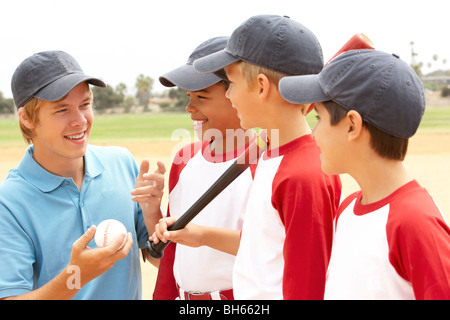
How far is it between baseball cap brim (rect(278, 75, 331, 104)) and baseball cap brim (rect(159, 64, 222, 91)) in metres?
0.63

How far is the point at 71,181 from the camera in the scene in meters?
2.52

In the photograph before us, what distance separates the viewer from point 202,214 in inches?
95.6

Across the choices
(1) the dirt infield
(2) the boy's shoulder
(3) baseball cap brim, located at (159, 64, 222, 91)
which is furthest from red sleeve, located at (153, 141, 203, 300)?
(1) the dirt infield

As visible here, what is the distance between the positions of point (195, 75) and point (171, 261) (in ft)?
3.12

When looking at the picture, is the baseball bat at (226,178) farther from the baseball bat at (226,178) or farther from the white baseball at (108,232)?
the white baseball at (108,232)

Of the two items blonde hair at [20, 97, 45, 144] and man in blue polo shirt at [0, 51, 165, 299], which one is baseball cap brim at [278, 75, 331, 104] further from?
blonde hair at [20, 97, 45, 144]

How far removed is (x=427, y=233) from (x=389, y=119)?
0.41 meters

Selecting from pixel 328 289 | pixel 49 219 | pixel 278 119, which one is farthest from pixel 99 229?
pixel 328 289

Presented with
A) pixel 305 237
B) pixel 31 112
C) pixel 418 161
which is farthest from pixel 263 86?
pixel 418 161

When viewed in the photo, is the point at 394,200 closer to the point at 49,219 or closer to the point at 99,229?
the point at 99,229

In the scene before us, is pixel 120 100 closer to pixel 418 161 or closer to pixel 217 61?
pixel 418 161

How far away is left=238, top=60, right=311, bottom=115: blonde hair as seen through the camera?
2.09 meters
